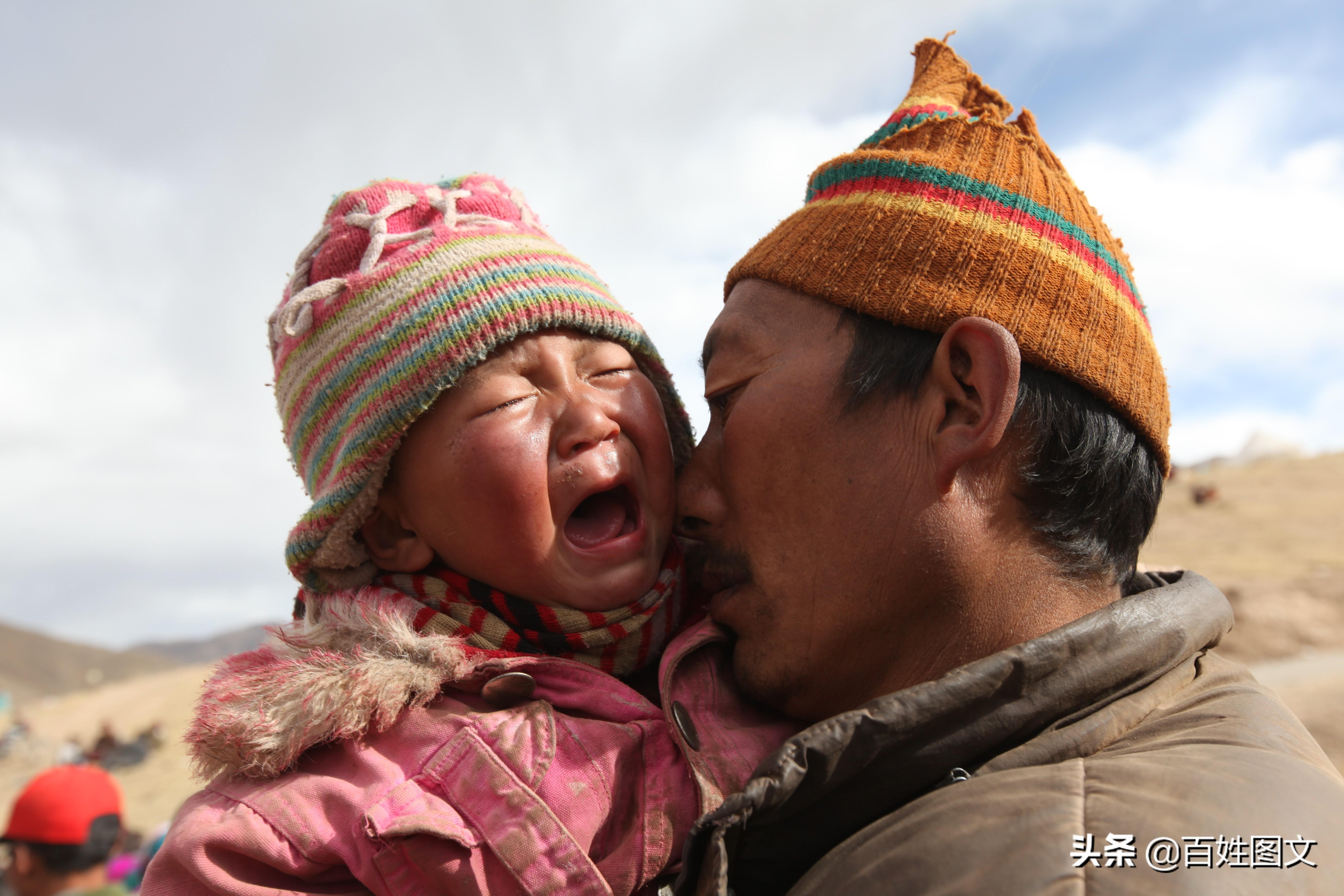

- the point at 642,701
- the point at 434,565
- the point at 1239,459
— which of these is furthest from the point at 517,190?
the point at 1239,459

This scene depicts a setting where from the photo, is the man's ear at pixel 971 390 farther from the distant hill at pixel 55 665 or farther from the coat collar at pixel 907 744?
the distant hill at pixel 55 665

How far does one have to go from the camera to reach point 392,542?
262 cm

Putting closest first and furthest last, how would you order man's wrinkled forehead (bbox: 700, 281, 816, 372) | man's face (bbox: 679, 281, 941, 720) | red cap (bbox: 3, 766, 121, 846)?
1. man's face (bbox: 679, 281, 941, 720)
2. man's wrinkled forehead (bbox: 700, 281, 816, 372)
3. red cap (bbox: 3, 766, 121, 846)

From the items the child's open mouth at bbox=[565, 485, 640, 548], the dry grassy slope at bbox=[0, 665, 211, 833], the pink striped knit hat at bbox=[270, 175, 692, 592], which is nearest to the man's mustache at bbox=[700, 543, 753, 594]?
the child's open mouth at bbox=[565, 485, 640, 548]

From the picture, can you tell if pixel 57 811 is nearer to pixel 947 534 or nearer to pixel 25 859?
pixel 25 859

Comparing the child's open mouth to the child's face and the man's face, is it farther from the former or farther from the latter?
the man's face

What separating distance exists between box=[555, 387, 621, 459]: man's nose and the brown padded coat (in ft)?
3.15

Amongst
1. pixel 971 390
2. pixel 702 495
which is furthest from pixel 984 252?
pixel 702 495

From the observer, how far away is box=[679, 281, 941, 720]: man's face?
2.11 m

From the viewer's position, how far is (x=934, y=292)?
2.12 m

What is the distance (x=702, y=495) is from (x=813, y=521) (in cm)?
36

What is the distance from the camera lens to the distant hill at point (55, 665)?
6519cm

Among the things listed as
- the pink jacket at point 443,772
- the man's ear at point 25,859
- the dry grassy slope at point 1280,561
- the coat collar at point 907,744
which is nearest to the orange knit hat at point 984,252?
the coat collar at point 907,744

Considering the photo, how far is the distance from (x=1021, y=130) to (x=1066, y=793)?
1.67 meters
